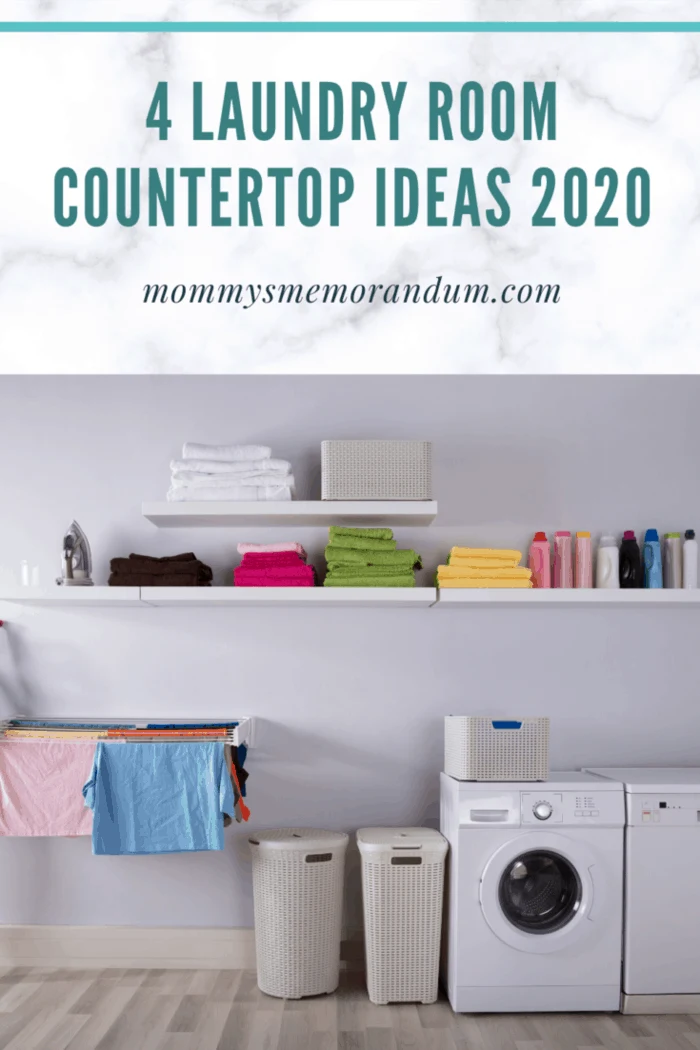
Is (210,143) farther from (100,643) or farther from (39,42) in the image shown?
(100,643)

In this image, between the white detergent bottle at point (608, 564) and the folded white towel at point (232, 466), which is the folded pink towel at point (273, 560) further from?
the white detergent bottle at point (608, 564)

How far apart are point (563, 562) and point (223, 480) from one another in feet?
4.16

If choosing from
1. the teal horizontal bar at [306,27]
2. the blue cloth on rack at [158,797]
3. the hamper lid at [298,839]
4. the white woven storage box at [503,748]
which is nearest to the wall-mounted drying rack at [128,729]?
the blue cloth on rack at [158,797]

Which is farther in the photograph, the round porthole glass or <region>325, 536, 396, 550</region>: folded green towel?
<region>325, 536, 396, 550</region>: folded green towel

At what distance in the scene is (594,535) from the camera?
3.87m

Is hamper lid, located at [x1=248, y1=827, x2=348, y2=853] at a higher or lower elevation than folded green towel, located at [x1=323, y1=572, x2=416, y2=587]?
lower

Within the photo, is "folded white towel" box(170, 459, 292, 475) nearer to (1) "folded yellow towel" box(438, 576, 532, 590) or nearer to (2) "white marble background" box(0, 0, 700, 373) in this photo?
(2) "white marble background" box(0, 0, 700, 373)

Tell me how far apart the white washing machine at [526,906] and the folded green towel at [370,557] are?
31.0 inches

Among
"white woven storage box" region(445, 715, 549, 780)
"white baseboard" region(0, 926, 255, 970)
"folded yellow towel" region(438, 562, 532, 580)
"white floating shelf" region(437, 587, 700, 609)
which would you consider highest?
"folded yellow towel" region(438, 562, 532, 580)

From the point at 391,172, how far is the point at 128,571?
161cm

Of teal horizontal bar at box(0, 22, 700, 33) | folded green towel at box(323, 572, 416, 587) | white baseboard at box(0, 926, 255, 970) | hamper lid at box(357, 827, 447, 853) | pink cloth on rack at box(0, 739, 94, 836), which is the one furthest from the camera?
white baseboard at box(0, 926, 255, 970)

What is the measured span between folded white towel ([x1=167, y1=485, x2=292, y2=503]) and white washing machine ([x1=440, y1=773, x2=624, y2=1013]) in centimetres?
115

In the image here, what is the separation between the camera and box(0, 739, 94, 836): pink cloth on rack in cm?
348

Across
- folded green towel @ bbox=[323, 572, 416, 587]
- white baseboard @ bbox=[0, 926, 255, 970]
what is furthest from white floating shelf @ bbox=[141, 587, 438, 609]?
white baseboard @ bbox=[0, 926, 255, 970]
